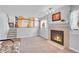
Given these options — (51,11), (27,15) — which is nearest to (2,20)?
(27,15)

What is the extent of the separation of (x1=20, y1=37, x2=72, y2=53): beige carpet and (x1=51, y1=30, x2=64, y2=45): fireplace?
0.13m

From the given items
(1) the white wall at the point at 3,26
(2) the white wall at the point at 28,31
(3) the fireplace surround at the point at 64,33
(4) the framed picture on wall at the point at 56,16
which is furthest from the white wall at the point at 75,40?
(1) the white wall at the point at 3,26

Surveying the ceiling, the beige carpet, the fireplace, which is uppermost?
the ceiling

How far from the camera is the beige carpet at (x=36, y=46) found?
2.06m

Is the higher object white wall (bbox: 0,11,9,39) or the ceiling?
the ceiling

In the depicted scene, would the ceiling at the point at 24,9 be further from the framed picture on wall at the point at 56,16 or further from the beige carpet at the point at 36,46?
the beige carpet at the point at 36,46

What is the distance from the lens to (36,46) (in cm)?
207

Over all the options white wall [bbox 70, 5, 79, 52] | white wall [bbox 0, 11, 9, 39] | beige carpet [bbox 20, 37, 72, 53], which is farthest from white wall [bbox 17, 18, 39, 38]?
white wall [bbox 70, 5, 79, 52]

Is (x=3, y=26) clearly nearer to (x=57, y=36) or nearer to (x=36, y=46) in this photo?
(x=36, y=46)

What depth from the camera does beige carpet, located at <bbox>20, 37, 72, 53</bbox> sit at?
2064 millimetres

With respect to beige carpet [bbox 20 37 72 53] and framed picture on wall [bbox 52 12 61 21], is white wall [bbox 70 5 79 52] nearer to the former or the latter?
beige carpet [bbox 20 37 72 53]

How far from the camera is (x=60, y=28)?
2100mm
